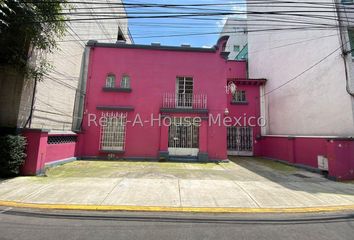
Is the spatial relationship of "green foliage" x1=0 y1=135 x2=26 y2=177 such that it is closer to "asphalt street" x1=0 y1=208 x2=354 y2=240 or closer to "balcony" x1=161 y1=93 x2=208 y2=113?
"asphalt street" x1=0 y1=208 x2=354 y2=240

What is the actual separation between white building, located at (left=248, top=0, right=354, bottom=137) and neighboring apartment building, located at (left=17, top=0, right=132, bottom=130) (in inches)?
378

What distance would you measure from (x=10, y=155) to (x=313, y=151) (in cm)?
1300

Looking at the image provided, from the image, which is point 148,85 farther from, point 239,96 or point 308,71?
point 308,71

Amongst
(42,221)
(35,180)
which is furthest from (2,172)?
(42,221)

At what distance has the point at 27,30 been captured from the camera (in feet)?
25.6

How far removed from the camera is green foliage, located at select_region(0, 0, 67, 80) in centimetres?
743

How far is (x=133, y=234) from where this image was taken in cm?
374

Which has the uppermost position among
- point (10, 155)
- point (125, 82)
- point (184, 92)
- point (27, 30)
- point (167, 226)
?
point (27, 30)

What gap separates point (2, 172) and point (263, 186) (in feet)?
28.9

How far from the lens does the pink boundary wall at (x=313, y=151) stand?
9008 mm

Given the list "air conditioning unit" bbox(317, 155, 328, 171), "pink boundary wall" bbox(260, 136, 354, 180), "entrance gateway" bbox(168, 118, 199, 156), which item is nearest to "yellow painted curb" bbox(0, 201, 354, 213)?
"pink boundary wall" bbox(260, 136, 354, 180)

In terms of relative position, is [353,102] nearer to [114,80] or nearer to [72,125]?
[114,80]

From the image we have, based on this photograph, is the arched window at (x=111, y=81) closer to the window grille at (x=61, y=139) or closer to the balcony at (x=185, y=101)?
the balcony at (x=185, y=101)

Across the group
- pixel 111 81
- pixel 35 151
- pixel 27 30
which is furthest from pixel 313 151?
pixel 27 30
